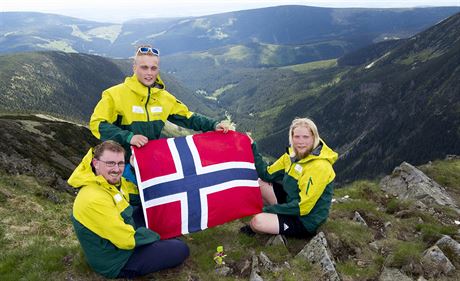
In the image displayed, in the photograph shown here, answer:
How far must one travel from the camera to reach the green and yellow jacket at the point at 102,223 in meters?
9.34

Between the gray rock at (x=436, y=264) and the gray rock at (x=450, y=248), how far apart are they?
1.58 feet

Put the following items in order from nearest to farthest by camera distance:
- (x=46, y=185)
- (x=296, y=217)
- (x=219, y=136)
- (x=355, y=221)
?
(x=296, y=217), (x=219, y=136), (x=355, y=221), (x=46, y=185)

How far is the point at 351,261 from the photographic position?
12.1m

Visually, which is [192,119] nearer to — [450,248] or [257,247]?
[257,247]

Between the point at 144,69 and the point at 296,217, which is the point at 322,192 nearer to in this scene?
the point at 296,217

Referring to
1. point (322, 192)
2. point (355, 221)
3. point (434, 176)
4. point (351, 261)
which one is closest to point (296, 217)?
point (322, 192)

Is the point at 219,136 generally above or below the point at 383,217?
above

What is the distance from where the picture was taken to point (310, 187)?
1193 cm

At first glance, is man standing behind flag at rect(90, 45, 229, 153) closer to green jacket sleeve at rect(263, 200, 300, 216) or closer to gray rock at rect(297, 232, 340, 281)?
green jacket sleeve at rect(263, 200, 300, 216)

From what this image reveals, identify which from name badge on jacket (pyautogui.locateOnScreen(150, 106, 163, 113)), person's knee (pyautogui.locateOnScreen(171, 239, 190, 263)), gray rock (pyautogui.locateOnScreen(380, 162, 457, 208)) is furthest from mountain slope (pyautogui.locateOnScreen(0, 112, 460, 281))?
name badge on jacket (pyautogui.locateOnScreen(150, 106, 163, 113))

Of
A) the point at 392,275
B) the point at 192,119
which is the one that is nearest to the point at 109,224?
the point at 192,119

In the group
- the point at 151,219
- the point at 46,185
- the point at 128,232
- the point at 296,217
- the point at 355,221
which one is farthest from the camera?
the point at 46,185

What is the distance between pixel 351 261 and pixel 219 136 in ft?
19.8

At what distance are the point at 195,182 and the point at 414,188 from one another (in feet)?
56.9
